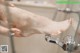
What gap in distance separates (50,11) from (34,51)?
0.19 meters

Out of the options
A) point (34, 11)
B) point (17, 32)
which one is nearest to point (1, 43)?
point (17, 32)

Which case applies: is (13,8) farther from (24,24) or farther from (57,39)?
(57,39)

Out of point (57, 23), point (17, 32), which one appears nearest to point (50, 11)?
point (57, 23)

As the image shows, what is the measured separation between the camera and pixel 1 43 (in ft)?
2.23

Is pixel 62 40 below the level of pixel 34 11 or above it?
below

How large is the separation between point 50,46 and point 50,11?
157 mm

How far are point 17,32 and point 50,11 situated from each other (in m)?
0.17

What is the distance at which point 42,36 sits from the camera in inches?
27.4

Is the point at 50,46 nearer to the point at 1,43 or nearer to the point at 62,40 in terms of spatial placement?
the point at 62,40

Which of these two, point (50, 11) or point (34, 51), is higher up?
point (50, 11)

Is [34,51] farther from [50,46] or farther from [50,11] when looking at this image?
[50,11]

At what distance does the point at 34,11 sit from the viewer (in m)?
0.68

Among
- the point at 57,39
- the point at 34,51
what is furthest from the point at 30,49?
the point at 57,39

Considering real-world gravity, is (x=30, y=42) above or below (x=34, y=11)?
below
